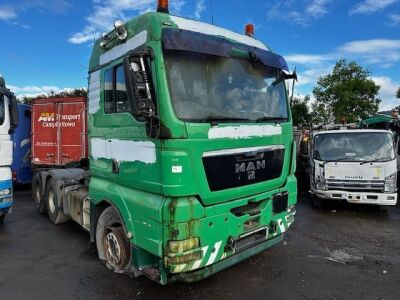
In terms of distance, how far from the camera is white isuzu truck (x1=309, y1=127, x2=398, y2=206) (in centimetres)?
805

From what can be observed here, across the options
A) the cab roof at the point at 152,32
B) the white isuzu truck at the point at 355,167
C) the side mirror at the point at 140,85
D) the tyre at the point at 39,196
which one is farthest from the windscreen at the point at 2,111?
the white isuzu truck at the point at 355,167

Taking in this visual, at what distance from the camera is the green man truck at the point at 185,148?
3557mm

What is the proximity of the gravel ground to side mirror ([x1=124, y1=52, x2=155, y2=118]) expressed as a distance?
214cm

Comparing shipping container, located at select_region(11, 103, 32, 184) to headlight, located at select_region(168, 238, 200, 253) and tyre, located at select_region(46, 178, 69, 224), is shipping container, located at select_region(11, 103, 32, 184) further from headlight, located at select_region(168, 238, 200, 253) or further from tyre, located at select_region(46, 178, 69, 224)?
headlight, located at select_region(168, 238, 200, 253)

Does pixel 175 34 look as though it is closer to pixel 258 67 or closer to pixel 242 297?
pixel 258 67

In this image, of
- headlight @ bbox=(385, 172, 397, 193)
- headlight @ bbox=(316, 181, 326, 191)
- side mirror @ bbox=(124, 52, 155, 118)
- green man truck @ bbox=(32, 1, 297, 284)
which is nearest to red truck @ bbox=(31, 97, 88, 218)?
green man truck @ bbox=(32, 1, 297, 284)

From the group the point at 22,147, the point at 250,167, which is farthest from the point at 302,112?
the point at 250,167

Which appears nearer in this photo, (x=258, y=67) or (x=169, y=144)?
(x=169, y=144)

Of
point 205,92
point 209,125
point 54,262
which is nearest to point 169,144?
point 209,125

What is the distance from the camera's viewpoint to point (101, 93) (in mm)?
4676

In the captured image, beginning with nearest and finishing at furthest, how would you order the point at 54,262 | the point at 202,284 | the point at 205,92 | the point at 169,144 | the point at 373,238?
the point at 169,144 → the point at 205,92 → the point at 202,284 → the point at 54,262 → the point at 373,238

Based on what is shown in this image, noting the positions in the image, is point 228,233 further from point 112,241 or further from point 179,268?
point 112,241

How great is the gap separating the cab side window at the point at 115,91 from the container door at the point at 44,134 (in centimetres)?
708

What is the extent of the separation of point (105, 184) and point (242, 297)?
2144mm
